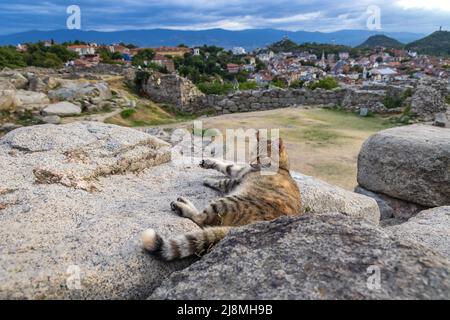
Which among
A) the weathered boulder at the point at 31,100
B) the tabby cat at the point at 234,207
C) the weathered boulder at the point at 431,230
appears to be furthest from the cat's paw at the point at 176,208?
the weathered boulder at the point at 31,100

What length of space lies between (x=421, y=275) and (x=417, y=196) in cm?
490

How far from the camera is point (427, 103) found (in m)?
16.5

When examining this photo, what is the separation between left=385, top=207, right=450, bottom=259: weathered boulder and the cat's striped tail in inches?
59.3

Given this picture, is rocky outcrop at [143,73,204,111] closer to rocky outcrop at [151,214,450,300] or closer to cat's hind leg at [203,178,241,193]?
cat's hind leg at [203,178,241,193]

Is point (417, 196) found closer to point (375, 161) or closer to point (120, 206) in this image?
point (375, 161)

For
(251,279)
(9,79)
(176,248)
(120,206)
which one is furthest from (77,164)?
(9,79)

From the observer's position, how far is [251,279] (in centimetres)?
195

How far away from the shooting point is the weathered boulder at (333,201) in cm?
451

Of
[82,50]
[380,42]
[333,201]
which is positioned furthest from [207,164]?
[380,42]

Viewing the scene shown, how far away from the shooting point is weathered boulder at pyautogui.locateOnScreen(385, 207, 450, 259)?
3438mm

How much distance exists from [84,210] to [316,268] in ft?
6.54

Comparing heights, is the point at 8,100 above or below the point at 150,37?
below

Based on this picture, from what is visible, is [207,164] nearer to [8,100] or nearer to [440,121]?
[8,100]

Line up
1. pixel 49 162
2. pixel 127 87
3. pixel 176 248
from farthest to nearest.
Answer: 1. pixel 127 87
2. pixel 49 162
3. pixel 176 248
